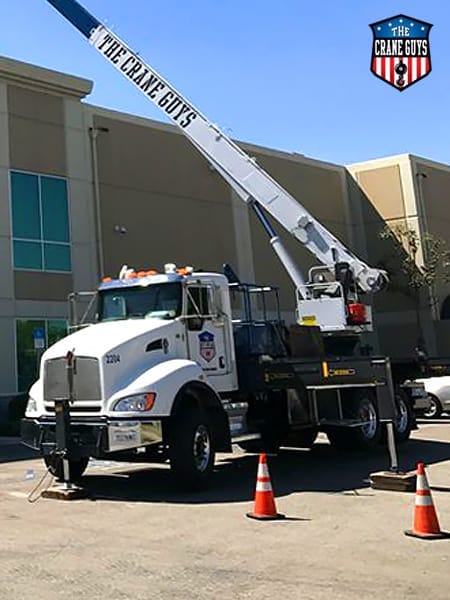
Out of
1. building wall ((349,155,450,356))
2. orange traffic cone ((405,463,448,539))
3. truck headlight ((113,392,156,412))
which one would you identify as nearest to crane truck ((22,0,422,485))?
truck headlight ((113,392,156,412))

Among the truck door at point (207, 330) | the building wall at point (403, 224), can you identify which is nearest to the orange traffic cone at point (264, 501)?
the truck door at point (207, 330)

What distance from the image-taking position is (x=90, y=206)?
27.3 metres

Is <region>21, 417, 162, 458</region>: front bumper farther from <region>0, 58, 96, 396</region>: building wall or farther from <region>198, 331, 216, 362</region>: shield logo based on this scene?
<region>0, 58, 96, 396</region>: building wall

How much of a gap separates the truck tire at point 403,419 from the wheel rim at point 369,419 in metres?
0.67

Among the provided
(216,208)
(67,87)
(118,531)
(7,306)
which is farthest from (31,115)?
(118,531)

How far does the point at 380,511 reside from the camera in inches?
341

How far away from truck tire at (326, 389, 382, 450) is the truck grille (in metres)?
5.24

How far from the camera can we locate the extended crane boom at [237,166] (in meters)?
17.0

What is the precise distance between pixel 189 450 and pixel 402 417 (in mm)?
6073

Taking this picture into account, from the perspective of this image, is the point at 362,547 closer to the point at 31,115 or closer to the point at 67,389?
the point at 67,389

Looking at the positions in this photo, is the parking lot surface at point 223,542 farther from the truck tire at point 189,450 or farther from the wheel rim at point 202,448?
the wheel rim at point 202,448

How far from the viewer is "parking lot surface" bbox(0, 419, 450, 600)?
588 centimetres

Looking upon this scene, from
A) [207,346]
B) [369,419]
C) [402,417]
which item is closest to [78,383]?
[207,346]

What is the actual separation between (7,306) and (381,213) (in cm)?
2133
